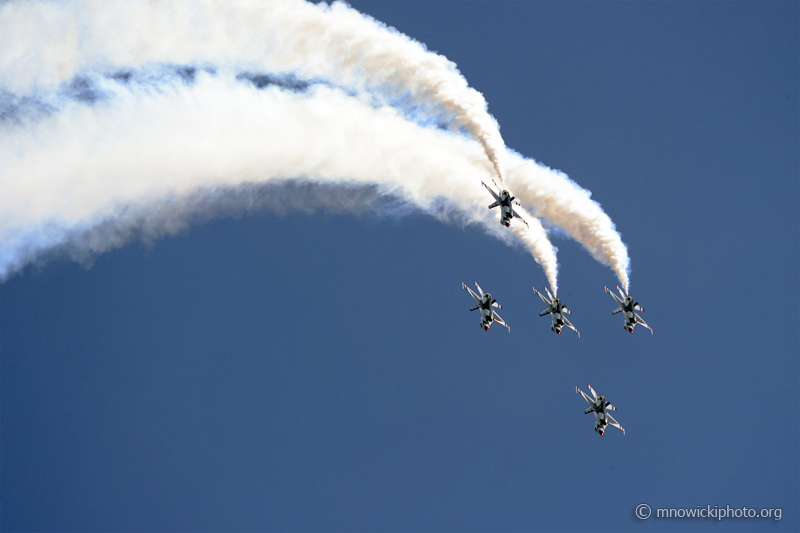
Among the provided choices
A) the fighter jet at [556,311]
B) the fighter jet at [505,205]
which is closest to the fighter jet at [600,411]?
the fighter jet at [556,311]

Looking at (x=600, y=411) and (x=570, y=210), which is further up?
(x=570, y=210)

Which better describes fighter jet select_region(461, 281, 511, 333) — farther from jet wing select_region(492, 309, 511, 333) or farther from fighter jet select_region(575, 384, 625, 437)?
fighter jet select_region(575, 384, 625, 437)

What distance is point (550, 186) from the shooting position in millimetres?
44281

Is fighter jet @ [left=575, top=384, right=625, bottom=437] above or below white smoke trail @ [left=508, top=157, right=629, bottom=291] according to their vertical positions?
below

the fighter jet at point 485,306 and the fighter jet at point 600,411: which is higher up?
the fighter jet at point 485,306

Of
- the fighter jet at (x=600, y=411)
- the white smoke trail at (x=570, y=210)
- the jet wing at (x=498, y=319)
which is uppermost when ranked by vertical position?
the white smoke trail at (x=570, y=210)

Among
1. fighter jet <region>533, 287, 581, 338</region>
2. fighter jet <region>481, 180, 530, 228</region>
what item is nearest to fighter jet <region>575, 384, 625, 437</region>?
fighter jet <region>533, 287, 581, 338</region>

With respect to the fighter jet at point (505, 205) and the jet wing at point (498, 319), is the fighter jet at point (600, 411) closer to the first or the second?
the jet wing at point (498, 319)

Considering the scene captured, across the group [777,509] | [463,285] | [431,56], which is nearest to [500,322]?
[463,285]

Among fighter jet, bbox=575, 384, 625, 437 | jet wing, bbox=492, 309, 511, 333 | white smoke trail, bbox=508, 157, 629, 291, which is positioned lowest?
fighter jet, bbox=575, 384, 625, 437

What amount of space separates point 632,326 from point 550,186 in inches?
393

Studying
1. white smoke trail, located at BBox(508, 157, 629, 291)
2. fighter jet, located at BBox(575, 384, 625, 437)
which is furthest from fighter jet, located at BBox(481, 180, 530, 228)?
fighter jet, located at BBox(575, 384, 625, 437)

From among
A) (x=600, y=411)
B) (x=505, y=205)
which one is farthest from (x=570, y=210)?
(x=600, y=411)

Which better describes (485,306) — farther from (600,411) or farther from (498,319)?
(600,411)
